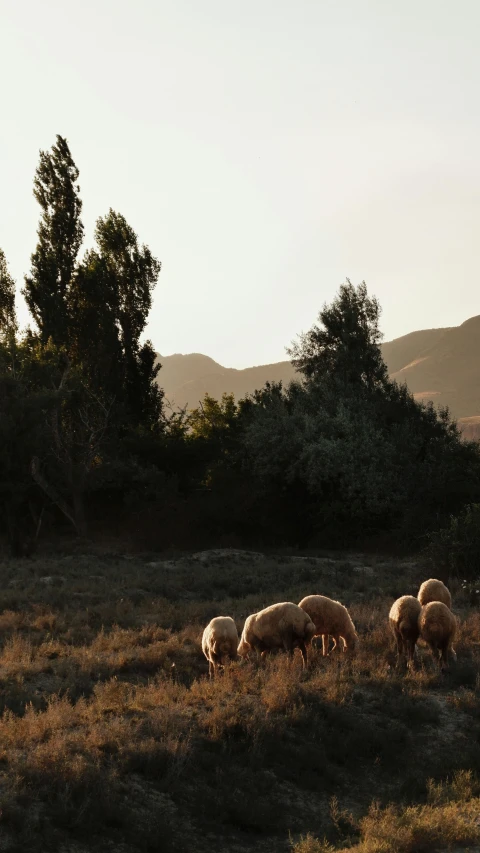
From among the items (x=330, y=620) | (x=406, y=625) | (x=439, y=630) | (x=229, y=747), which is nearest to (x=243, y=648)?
(x=330, y=620)

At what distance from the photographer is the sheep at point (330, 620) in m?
14.1

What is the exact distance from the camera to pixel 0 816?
760 centimetres


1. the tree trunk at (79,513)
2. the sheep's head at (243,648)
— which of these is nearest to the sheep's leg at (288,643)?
the sheep's head at (243,648)

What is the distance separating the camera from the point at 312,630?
13.3 metres

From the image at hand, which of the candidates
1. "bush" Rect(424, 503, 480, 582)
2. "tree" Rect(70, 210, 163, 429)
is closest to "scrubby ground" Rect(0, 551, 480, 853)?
"bush" Rect(424, 503, 480, 582)

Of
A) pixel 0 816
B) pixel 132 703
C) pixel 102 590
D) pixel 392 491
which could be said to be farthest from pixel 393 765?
pixel 392 491

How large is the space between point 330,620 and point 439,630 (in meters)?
1.81

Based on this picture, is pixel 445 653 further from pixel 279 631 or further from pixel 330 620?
pixel 279 631

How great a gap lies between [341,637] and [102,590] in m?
10.5

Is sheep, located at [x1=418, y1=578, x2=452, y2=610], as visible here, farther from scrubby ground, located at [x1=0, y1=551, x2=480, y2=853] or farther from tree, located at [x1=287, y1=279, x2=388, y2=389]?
tree, located at [x1=287, y1=279, x2=388, y2=389]

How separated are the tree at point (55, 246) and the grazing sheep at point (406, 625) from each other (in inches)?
1265

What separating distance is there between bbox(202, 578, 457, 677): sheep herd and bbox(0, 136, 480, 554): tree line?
821 inches

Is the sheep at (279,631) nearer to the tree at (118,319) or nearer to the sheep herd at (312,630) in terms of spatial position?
the sheep herd at (312,630)

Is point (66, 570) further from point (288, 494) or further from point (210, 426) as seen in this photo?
point (210, 426)
